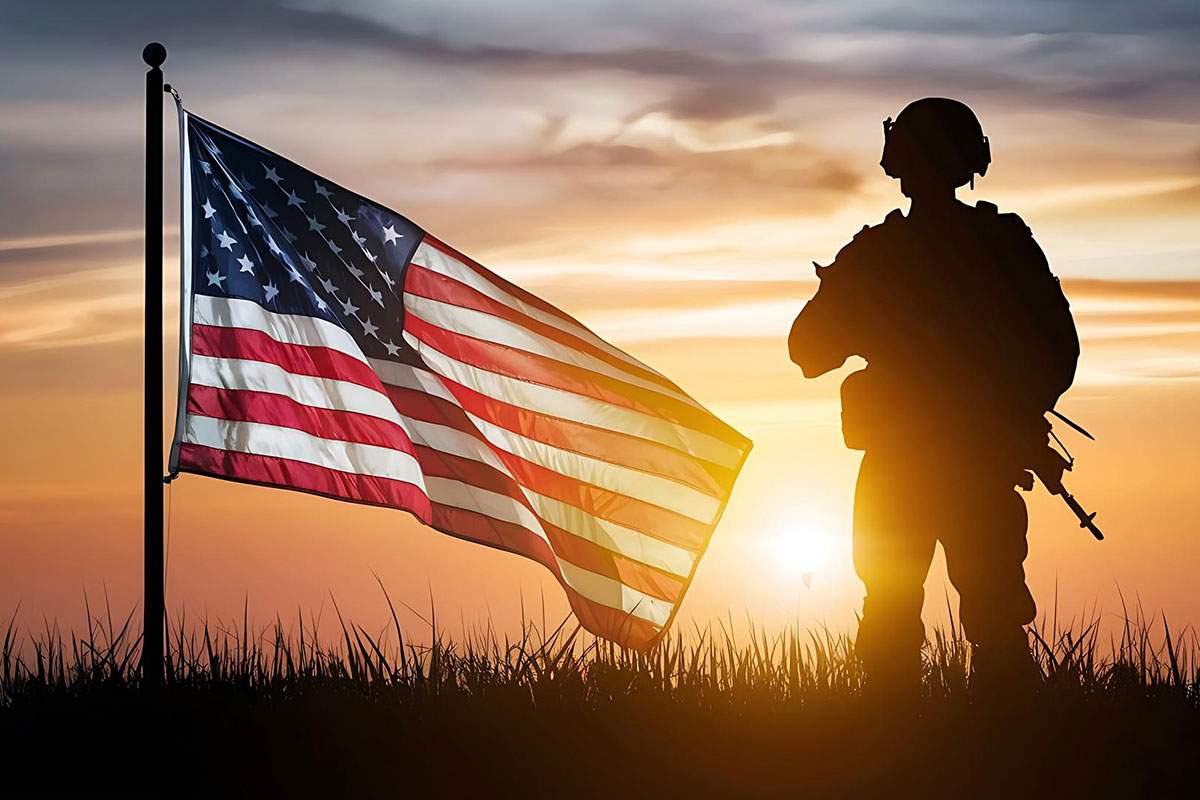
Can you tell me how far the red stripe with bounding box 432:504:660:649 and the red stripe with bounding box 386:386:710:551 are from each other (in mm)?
308

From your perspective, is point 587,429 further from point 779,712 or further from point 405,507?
point 779,712

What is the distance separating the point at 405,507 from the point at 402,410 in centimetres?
54

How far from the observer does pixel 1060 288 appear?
7684 millimetres

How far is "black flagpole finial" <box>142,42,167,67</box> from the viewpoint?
27.2 ft

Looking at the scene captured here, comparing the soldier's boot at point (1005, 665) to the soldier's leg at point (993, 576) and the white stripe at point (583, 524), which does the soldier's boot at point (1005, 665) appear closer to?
the soldier's leg at point (993, 576)

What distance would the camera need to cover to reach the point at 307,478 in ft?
26.1

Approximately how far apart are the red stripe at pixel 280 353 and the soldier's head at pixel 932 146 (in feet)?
9.67

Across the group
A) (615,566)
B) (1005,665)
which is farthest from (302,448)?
(1005,665)

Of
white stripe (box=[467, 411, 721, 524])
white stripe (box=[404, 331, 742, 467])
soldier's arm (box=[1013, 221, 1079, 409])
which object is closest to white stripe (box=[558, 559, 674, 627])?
white stripe (box=[467, 411, 721, 524])

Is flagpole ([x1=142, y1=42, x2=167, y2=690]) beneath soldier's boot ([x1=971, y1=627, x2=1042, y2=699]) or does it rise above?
above

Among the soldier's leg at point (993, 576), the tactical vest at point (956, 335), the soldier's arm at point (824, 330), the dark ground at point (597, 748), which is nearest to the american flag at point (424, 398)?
the dark ground at point (597, 748)

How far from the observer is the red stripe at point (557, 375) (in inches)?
337

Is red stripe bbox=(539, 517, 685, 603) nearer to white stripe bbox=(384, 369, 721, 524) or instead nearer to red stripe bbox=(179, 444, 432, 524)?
white stripe bbox=(384, 369, 721, 524)

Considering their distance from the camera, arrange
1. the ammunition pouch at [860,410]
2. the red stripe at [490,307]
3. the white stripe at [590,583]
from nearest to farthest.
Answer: the ammunition pouch at [860,410], the white stripe at [590,583], the red stripe at [490,307]
